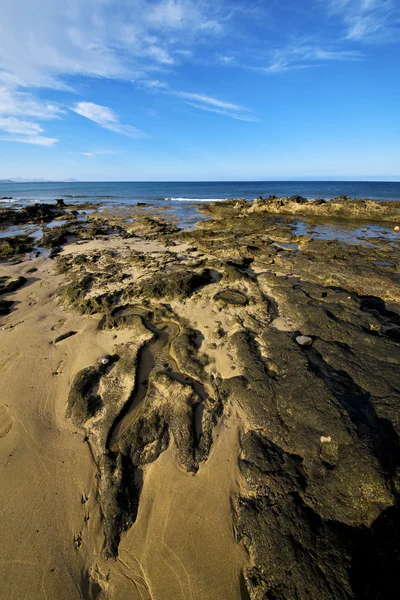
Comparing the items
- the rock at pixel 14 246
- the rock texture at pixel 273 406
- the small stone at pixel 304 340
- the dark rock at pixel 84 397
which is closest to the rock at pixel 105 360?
the rock texture at pixel 273 406

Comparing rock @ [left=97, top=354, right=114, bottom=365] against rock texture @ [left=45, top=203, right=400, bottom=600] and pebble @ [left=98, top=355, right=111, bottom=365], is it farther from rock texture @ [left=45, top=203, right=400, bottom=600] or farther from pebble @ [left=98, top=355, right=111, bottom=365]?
rock texture @ [left=45, top=203, right=400, bottom=600]

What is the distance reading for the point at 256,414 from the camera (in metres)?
4.77

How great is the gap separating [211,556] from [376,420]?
10.8 ft

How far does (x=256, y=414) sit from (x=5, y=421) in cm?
478

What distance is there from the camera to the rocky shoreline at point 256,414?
305 centimetres

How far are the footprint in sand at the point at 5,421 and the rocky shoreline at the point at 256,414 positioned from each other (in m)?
0.14

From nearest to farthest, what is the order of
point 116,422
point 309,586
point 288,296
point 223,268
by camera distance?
point 309,586 → point 116,422 → point 288,296 → point 223,268

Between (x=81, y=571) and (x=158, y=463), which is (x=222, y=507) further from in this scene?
(x=81, y=571)

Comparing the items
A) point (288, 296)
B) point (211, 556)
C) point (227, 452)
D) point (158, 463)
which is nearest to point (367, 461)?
point (227, 452)

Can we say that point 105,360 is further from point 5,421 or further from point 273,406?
point 273,406

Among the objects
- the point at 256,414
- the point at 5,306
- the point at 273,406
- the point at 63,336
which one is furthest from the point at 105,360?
the point at 5,306

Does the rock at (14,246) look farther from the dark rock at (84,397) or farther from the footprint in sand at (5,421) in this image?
the dark rock at (84,397)

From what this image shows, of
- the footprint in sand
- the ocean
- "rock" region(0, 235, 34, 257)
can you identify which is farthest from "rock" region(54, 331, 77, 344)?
the ocean

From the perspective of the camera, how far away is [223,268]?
11.2 m
